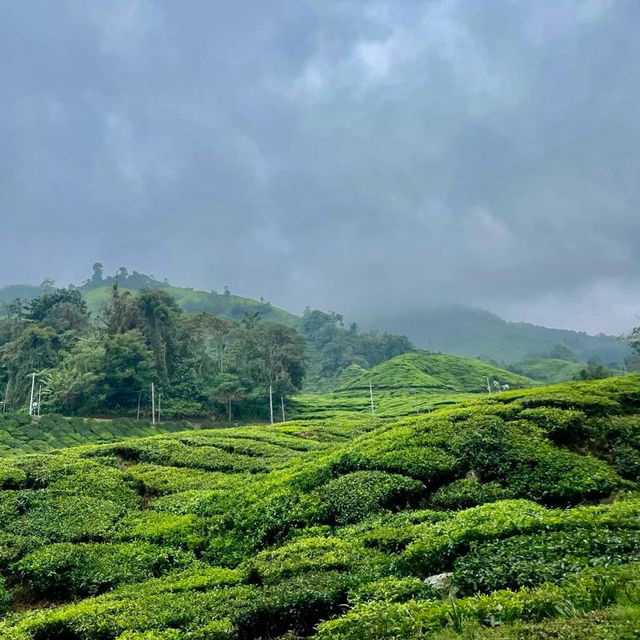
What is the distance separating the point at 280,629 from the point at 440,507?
613 cm

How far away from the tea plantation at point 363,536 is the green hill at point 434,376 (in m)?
77.3

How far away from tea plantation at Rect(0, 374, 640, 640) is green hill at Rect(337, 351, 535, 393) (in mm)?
77292

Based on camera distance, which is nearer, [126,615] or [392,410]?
[126,615]

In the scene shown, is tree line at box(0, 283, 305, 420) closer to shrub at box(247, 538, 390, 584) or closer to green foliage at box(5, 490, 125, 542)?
green foliage at box(5, 490, 125, 542)

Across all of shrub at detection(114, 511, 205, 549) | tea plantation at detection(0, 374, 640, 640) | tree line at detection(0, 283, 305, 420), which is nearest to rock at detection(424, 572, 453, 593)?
tea plantation at detection(0, 374, 640, 640)

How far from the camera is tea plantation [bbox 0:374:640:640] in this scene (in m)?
6.83

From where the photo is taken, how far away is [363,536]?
36.8 ft

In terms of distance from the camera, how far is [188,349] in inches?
3378

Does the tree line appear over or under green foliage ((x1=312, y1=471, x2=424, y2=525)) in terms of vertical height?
A: over

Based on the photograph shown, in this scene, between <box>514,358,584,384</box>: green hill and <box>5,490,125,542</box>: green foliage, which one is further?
<box>514,358,584,384</box>: green hill

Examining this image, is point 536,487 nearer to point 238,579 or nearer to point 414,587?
point 414,587

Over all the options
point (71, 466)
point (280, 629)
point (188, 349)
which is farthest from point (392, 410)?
point (280, 629)

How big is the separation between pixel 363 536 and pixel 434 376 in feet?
323

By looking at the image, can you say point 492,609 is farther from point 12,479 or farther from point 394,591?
point 12,479
